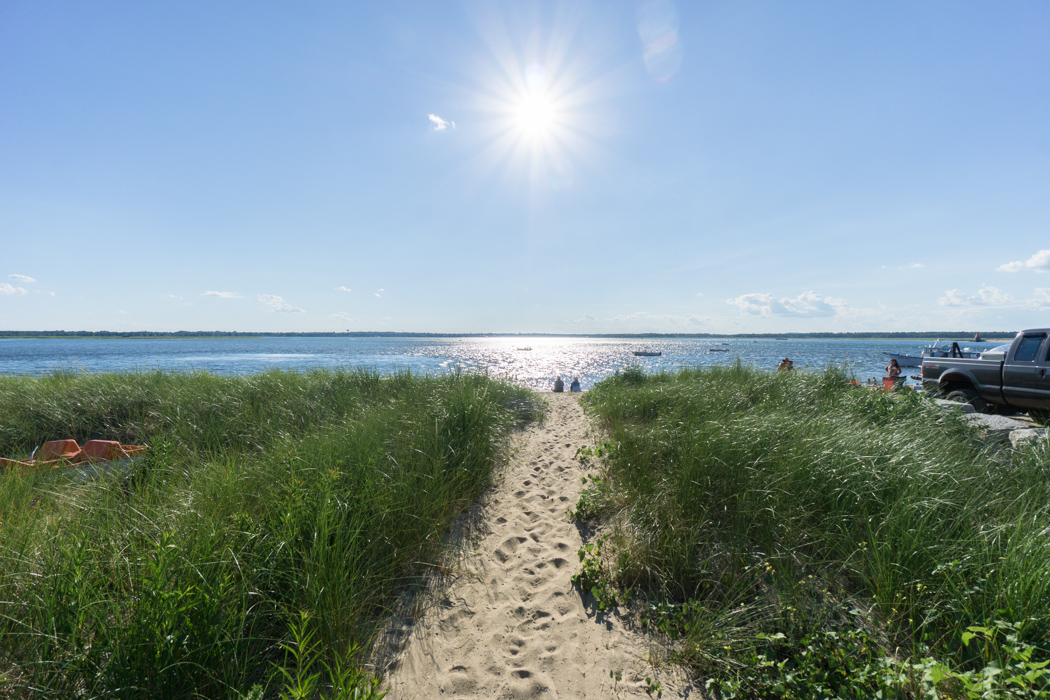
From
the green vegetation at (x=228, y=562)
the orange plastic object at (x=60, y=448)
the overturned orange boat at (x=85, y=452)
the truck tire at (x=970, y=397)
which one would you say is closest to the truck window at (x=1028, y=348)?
the truck tire at (x=970, y=397)

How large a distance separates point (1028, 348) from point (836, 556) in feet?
29.3

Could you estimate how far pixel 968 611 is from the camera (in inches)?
90.7

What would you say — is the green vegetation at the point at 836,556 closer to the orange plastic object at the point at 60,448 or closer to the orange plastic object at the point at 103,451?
the orange plastic object at the point at 103,451

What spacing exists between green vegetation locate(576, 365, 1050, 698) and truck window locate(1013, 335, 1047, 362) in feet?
Answer: 14.1

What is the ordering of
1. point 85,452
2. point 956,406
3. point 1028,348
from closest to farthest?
1. point 85,452
2. point 956,406
3. point 1028,348

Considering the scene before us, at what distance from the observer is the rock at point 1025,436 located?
4758 mm

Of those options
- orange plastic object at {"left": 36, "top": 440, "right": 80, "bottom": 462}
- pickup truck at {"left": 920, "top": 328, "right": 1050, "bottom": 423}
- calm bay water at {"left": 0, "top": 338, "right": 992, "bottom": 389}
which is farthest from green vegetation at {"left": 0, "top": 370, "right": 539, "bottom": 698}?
pickup truck at {"left": 920, "top": 328, "right": 1050, "bottom": 423}

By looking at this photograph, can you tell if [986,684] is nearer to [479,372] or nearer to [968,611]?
[968,611]

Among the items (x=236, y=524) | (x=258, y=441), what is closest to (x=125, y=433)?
(x=258, y=441)

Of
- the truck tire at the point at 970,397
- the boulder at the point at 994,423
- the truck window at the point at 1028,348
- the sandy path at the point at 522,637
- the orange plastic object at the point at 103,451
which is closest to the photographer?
the sandy path at the point at 522,637

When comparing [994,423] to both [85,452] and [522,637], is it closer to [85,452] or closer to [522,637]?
[522,637]

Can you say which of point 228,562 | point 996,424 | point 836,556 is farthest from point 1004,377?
point 228,562

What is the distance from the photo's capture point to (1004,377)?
7688 millimetres

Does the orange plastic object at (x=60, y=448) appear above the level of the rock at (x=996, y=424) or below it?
below
